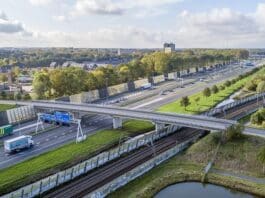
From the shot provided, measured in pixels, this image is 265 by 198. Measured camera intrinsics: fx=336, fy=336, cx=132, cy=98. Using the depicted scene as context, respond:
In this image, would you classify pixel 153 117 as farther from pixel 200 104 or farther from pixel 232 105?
pixel 232 105

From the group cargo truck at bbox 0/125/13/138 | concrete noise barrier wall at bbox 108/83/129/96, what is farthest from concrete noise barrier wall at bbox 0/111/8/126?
concrete noise barrier wall at bbox 108/83/129/96

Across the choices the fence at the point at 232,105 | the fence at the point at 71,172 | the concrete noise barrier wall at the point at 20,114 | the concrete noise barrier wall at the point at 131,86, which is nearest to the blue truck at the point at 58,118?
the concrete noise barrier wall at the point at 20,114

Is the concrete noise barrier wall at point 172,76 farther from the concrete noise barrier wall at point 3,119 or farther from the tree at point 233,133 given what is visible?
the tree at point 233,133

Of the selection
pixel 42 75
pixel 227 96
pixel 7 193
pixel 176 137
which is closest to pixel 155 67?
pixel 227 96

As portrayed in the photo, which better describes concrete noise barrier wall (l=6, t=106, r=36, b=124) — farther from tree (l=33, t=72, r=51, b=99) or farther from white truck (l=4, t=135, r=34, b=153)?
white truck (l=4, t=135, r=34, b=153)

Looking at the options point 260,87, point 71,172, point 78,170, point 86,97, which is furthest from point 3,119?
point 260,87

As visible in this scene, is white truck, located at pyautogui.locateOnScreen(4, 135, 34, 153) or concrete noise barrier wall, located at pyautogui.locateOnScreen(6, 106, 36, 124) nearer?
white truck, located at pyautogui.locateOnScreen(4, 135, 34, 153)
